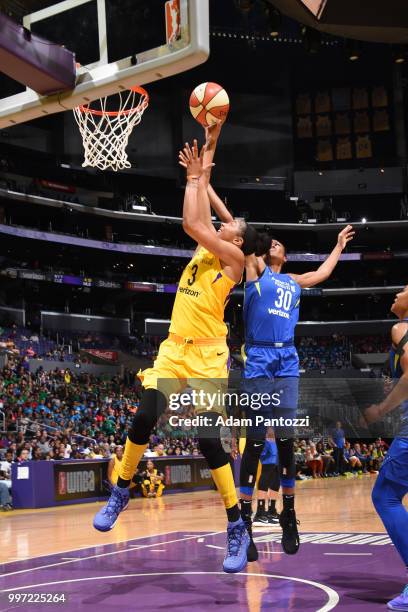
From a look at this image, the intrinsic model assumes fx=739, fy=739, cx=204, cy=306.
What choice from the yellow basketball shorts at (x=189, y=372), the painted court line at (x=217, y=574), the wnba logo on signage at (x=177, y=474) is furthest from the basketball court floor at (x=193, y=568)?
the wnba logo on signage at (x=177, y=474)

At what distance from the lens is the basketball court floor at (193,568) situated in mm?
5266

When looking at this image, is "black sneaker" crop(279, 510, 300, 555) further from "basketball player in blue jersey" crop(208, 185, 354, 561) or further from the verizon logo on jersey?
the verizon logo on jersey

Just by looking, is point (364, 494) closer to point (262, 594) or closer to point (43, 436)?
point (43, 436)

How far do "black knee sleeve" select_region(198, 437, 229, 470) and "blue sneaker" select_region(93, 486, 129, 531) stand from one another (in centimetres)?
72

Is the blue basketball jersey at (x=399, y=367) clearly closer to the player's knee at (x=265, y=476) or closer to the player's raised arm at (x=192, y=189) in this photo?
the player's raised arm at (x=192, y=189)

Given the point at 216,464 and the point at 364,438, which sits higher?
the point at 216,464

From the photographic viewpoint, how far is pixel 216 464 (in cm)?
589

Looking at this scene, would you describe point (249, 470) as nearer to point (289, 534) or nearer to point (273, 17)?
point (289, 534)

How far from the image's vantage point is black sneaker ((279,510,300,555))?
644 cm

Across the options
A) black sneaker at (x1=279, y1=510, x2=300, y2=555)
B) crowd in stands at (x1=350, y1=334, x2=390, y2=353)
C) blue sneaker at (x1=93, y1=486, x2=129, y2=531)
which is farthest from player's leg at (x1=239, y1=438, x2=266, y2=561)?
crowd in stands at (x1=350, y1=334, x2=390, y2=353)

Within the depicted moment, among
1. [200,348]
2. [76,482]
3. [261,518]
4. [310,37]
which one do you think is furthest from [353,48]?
[200,348]

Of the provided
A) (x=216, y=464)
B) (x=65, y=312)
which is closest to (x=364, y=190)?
(x=65, y=312)

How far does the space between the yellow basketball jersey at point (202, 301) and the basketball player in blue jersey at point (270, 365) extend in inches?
24.9

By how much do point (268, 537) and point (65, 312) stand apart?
30864 mm
